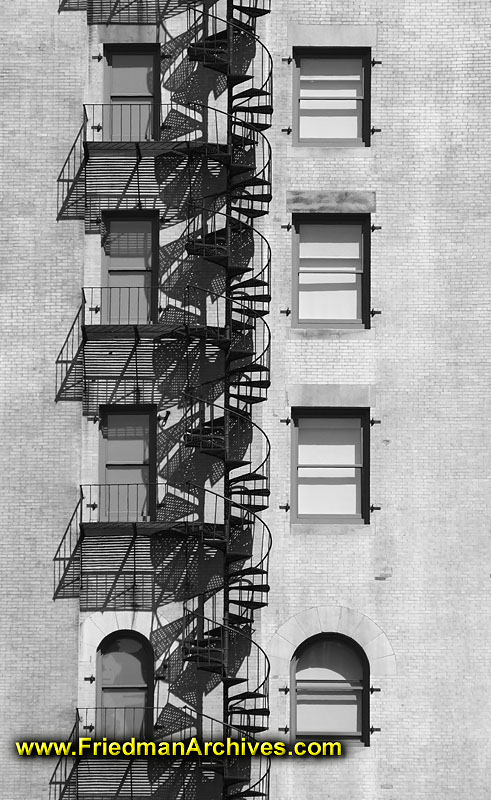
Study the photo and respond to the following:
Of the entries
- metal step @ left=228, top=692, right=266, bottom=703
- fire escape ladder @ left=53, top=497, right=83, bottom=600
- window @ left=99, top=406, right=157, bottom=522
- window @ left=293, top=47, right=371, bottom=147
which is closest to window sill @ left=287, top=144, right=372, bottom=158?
window @ left=293, top=47, right=371, bottom=147

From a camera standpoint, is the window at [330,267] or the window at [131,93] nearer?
the window at [330,267]

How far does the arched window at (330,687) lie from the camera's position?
1182 inches

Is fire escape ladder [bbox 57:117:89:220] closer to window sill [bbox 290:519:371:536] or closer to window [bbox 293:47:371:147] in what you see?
window [bbox 293:47:371:147]

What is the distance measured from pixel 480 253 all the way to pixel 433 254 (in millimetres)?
990

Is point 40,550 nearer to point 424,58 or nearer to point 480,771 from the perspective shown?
point 480,771

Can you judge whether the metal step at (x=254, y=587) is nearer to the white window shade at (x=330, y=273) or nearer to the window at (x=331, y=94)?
the white window shade at (x=330, y=273)

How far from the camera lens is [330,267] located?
102ft

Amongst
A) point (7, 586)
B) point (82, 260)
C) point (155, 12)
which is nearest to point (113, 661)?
point (7, 586)

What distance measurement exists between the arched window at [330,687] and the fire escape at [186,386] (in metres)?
0.97

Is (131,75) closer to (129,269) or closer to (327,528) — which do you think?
(129,269)

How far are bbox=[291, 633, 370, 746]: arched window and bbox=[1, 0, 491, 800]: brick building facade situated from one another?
4.7 inches

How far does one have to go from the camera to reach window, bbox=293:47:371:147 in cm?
3155

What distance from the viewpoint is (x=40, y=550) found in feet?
99.2

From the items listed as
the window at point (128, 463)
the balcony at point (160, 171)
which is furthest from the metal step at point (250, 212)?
the window at point (128, 463)
